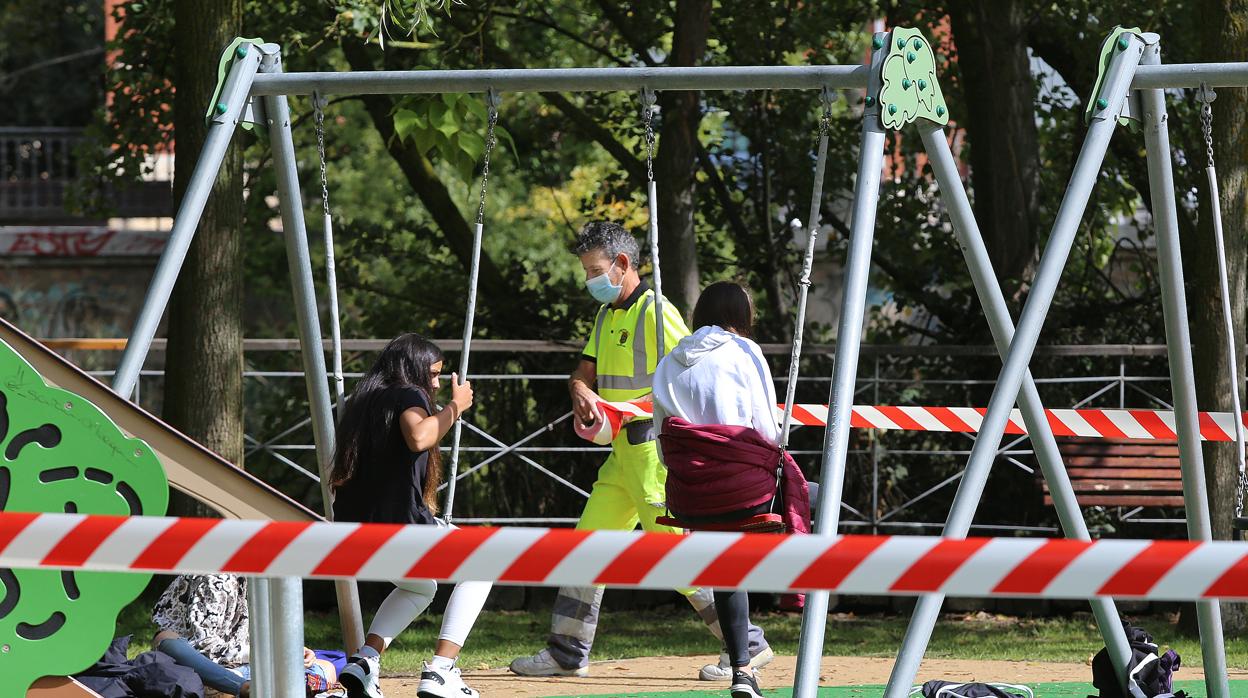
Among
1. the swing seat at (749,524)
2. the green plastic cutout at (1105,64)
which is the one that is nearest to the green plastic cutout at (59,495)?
the swing seat at (749,524)

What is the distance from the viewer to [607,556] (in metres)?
2.64

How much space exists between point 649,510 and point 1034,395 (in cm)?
174

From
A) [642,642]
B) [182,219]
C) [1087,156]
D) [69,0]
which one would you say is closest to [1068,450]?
[642,642]

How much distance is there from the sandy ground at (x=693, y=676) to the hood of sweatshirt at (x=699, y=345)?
5.41ft

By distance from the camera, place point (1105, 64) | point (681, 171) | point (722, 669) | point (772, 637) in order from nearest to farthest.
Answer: point (1105, 64) < point (722, 669) < point (772, 637) < point (681, 171)

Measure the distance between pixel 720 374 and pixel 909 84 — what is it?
44.1 inches

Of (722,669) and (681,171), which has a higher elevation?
(681,171)

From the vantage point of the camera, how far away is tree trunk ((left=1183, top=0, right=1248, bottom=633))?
747 centimetres

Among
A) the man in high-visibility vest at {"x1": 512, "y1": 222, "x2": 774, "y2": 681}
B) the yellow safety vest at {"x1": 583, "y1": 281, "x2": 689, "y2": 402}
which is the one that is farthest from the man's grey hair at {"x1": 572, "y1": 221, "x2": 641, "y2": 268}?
the yellow safety vest at {"x1": 583, "y1": 281, "x2": 689, "y2": 402}

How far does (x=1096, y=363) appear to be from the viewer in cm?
951

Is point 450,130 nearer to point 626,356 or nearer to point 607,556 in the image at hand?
point 626,356

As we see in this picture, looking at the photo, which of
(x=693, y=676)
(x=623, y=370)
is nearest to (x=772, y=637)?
(x=693, y=676)

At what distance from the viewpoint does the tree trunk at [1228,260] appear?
294 inches

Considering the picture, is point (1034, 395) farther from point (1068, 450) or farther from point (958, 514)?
point (1068, 450)
